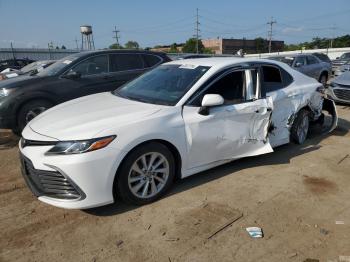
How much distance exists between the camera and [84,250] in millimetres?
3018

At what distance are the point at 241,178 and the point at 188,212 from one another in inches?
46.2

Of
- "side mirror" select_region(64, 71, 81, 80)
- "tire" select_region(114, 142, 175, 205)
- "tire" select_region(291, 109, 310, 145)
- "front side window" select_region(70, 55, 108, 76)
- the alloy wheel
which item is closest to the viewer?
"tire" select_region(114, 142, 175, 205)

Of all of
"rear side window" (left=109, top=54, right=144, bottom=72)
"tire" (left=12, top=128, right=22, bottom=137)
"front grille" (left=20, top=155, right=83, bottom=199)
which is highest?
"rear side window" (left=109, top=54, right=144, bottom=72)

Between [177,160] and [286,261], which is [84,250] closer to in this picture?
[177,160]

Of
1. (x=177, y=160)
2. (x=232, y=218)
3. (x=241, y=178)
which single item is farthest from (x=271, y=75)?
(x=232, y=218)

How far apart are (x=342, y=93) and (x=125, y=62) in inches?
250

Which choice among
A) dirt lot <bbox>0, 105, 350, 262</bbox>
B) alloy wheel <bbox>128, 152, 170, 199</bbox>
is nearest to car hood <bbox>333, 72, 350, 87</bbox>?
dirt lot <bbox>0, 105, 350, 262</bbox>

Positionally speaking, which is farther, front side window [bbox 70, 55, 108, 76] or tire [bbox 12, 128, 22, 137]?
front side window [bbox 70, 55, 108, 76]

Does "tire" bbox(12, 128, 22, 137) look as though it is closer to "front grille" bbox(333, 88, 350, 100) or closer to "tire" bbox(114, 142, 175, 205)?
"tire" bbox(114, 142, 175, 205)

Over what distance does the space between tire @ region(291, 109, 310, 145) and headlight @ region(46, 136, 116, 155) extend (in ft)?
11.9

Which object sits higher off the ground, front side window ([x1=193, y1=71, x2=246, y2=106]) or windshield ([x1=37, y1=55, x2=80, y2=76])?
windshield ([x1=37, y1=55, x2=80, y2=76])

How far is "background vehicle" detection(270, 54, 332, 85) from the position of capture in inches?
481

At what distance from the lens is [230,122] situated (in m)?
4.32

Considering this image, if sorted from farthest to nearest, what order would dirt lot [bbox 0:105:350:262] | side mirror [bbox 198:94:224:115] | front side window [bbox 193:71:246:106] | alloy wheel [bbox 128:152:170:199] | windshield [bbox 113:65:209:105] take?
1. front side window [bbox 193:71:246:106]
2. windshield [bbox 113:65:209:105]
3. side mirror [bbox 198:94:224:115]
4. alloy wheel [bbox 128:152:170:199]
5. dirt lot [bbox 0:105:350:262]
